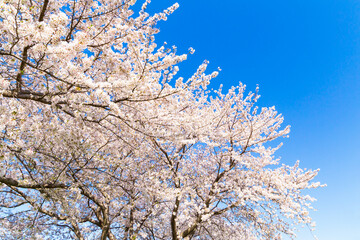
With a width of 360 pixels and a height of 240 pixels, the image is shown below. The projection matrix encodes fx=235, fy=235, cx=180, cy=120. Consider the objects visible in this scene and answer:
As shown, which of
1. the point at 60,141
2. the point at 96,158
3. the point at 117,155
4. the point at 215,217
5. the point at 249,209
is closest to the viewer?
the point at 60,141

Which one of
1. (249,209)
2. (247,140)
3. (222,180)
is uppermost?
(247,140)

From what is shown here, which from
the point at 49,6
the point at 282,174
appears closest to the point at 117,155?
the point at 49,6

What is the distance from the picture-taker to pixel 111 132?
22.2ft

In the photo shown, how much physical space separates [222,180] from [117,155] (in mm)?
4981

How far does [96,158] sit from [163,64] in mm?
3199

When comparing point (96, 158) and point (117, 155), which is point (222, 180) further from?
point (96, 158)

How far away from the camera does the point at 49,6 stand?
4141 mm

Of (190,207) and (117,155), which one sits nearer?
(117,155)

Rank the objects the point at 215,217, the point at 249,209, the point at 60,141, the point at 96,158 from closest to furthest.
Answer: the point at 60,141 → the point at 96,158 → the point at 249,209 → the point at 215,217

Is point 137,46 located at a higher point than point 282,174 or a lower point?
higher

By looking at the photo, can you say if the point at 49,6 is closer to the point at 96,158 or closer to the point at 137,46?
the point at 137,46

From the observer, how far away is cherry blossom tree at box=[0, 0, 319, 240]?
3852 mm

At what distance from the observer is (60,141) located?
531 cm

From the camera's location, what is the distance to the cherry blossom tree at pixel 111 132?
385cm
